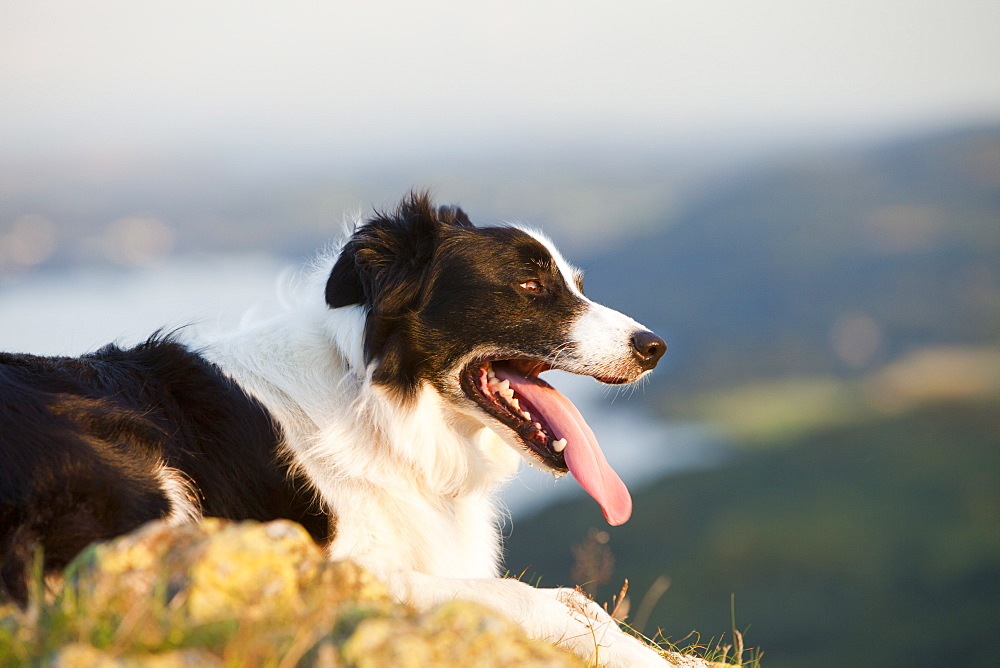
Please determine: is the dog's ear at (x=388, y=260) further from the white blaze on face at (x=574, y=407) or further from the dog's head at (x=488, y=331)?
the white blaze on face at (x=574, y=407)

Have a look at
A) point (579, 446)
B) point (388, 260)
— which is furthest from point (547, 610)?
point (388, 260)

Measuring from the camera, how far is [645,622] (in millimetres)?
5285

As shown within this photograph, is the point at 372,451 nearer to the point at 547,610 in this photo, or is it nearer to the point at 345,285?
the point at 345,285

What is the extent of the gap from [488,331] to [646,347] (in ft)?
2.89

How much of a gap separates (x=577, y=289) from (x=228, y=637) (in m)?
3.25

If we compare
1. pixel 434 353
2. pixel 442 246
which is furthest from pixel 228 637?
pixel 442 246

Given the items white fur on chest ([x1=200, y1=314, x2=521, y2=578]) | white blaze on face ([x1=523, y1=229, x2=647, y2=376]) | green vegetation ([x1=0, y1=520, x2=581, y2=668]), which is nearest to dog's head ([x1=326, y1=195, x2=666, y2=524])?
white blaze on face ([x1=523, y1=229, x2=647, y2=376])

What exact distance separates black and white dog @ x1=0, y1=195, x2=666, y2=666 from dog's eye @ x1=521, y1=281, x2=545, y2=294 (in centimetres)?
3

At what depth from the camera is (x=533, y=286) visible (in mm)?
5055

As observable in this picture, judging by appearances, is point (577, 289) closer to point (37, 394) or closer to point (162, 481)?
point (162, 481)

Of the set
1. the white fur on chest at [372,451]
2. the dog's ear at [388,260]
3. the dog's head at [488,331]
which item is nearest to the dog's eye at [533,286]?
the dog's head at [488,331]

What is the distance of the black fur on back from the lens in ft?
11.7

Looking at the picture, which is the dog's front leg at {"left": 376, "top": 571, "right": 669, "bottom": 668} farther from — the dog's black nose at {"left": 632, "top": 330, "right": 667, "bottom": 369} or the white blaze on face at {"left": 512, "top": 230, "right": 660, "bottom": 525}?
the dog's black nose at {"left": 632, "top": 330, "right": 667, "bottom": 369}

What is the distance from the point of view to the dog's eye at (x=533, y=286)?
5.03 m
